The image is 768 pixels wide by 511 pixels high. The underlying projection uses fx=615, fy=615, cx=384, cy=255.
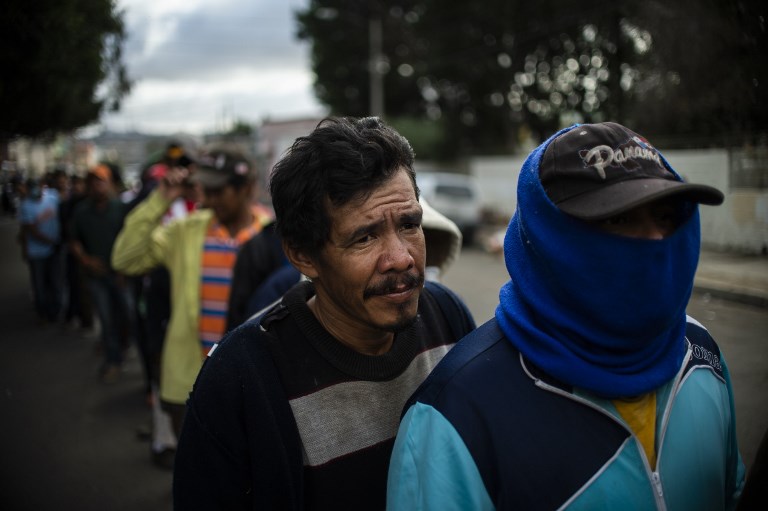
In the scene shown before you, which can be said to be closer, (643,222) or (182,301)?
(643,222)

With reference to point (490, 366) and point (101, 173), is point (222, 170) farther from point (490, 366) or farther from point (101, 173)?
point (101, 173)

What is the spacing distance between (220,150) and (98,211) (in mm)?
3680

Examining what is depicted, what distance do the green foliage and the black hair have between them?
2.91 m

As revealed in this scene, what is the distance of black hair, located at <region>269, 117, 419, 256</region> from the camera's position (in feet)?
4.99

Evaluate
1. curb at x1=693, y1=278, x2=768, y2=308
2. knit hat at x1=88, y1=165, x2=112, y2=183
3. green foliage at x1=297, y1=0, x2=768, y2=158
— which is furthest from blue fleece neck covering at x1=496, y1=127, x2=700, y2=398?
knit hat at x1=88, y1=165, x2=112, y2=183

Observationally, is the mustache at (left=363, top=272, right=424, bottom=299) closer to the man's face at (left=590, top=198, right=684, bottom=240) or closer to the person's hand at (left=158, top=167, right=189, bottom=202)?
the man's face at (left=590, top=198, right=684, bottom=240)

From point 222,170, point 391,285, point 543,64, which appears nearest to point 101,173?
point 222,170

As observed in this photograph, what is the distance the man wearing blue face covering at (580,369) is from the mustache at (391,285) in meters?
0.27

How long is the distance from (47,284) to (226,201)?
22.4 ft

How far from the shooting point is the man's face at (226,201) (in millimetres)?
3404

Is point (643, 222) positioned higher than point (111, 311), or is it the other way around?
point (643, 222)

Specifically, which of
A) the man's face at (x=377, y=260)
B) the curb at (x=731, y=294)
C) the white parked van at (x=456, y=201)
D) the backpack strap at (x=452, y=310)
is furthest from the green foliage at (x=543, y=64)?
the white parked van at (x=456, y=201)

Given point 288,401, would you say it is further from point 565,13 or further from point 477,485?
point 565,13

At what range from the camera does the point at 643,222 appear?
1264 mm
